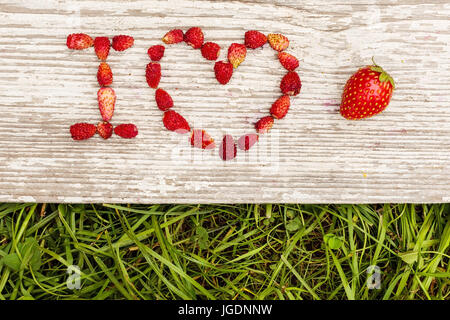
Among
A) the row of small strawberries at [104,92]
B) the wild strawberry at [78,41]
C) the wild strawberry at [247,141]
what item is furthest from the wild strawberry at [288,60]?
the wild strawberry at [78,41]

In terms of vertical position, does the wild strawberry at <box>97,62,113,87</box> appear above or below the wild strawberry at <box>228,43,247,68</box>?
below

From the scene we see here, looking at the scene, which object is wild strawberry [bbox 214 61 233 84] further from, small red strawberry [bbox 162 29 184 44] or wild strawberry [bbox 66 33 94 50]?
wild strawberry [bbox 66 33 94 50]

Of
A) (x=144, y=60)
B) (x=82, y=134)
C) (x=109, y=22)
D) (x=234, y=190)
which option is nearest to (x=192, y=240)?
(x=234, y=190)

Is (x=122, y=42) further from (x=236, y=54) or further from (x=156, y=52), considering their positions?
(x=236, y=54)

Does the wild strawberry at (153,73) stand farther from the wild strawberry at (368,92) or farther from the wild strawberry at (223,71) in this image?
the wild strawberry at (368,92)

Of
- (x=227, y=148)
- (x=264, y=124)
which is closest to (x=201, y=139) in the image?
(x=227, y=148)

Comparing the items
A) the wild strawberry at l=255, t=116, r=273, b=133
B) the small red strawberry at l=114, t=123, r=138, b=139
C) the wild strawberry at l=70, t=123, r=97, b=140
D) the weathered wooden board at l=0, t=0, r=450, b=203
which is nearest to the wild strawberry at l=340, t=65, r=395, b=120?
the weathered wooden board at l=0, t=0, r=450, b=203
